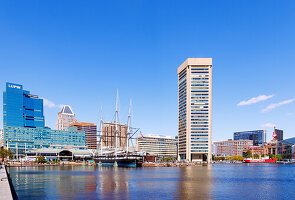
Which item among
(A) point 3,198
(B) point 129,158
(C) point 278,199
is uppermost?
(A) point 3,198

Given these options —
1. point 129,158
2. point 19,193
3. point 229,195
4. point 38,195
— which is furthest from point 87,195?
point 129,158

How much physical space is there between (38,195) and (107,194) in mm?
13063

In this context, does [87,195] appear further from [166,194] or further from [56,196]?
[166,194]

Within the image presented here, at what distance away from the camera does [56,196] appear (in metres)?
52.8

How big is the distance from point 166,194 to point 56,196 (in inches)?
830

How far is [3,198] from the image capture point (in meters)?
33.6

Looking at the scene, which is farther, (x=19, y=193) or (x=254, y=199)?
(x=19, y=193)

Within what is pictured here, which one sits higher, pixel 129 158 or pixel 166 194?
A: pixel 166 194

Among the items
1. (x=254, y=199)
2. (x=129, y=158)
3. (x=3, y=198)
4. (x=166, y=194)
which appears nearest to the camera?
(x=3, y=198)

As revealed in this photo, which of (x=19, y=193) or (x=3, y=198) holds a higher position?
(x=3, y=198)

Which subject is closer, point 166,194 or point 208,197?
point 208,197

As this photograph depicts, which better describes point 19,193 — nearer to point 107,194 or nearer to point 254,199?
point 107,194

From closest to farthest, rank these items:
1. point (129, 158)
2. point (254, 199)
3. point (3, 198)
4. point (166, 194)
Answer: point (3, 198) < point (254, 199) < point (166, 194) < point (129, 158)

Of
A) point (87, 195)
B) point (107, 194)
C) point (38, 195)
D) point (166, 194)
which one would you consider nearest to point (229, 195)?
point (166, 194)
